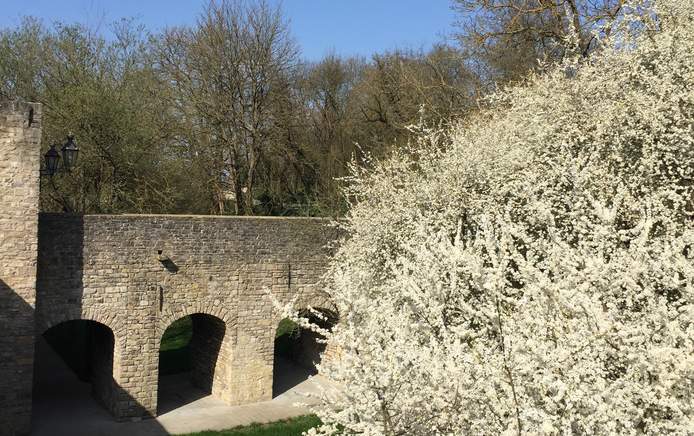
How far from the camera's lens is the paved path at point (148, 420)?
11562 millimetres

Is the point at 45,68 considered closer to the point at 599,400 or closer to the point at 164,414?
the point at 164,414

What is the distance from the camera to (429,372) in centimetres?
475

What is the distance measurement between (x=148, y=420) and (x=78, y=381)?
3.55 m

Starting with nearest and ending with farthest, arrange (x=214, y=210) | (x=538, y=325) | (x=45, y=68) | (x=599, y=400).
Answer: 1. (x=599, y=400)
2. (x=538, y=325)
3. (x=45, y=68)
4. (x=214, y=210)

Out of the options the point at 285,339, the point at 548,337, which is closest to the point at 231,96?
the point at 285,339

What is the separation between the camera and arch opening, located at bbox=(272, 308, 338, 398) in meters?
14.8

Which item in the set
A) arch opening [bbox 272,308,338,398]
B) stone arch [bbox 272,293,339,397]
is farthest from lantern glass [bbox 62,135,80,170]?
arch opening [bbox 272,308,338,398]

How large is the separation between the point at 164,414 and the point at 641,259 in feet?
33.5

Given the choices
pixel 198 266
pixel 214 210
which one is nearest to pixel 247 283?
pixel 198 266

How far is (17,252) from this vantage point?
34.6 ft

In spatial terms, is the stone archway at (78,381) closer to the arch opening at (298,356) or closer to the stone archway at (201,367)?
the stone archway at (201,367)

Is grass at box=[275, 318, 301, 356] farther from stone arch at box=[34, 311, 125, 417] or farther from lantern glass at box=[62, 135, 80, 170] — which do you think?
lantern glass at box=[62, 135, 80, 170]

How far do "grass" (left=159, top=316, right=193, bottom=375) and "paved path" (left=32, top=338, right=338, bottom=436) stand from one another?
120cm

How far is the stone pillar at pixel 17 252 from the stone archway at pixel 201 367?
8.21 feet
